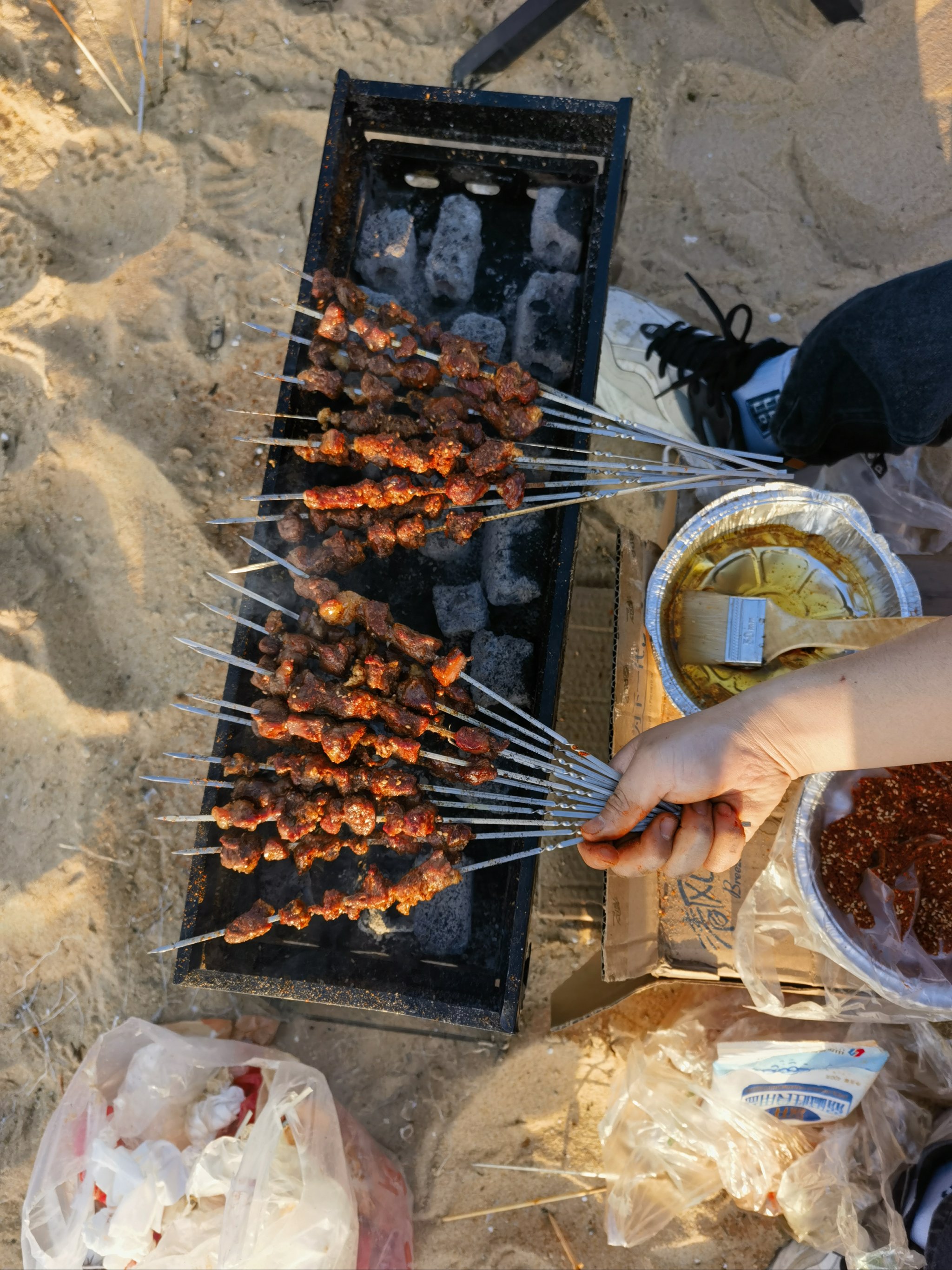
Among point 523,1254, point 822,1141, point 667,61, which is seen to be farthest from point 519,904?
point 667,61

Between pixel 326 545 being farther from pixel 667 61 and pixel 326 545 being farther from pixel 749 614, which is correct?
pixel 667 61

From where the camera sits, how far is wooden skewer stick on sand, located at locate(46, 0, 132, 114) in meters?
3.86

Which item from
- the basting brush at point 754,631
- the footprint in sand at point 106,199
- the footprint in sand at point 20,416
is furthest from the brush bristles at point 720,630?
the footprint in sand at point 106,199

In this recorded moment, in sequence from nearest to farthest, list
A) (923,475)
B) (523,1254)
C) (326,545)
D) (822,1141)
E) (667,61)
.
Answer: (326,545)
(822,1141)
(523,1254)
(923,475)
(667,61)

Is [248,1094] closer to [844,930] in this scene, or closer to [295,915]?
→ [295,915]

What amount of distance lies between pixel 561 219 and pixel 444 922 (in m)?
2.82

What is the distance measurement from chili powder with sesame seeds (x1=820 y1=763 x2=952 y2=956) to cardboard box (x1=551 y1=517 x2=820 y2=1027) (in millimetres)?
268

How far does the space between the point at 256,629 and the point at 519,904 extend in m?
1.28

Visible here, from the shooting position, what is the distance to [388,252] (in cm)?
310

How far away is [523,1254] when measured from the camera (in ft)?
10.9

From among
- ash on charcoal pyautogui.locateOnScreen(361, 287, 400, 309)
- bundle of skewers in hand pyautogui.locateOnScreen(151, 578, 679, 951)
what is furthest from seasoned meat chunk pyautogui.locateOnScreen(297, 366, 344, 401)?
bundle of skewers in hand pyautogui.locateOnScreen(151, 578, 679, 951)

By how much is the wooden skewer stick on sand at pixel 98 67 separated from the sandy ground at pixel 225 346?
65mm

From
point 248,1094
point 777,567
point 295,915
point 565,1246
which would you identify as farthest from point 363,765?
Result: point 565,1246

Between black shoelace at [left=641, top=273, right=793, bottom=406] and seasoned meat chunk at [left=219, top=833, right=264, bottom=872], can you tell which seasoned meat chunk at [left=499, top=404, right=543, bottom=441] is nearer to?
black shoelace at [left=641, top=273, right=793, bottom=406]
